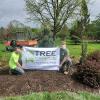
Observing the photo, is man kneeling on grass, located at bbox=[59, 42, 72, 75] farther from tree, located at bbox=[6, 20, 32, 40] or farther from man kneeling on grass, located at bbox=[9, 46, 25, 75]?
tree, located at bbox=[6, 20, 32, 40]

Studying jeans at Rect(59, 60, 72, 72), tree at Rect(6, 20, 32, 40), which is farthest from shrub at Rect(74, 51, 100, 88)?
tree at Rect(6, 20, 32, 40)

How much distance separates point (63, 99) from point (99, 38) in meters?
72.8

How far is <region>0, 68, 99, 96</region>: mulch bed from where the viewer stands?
15.6m

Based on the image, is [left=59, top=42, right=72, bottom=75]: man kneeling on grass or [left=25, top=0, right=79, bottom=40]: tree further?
[left=25, top=0, right=79, bottom=40]: tree

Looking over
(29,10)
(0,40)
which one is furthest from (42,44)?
(0,40)

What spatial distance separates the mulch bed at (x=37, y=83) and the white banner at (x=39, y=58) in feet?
3.27

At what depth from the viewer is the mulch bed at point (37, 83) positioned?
615 inches

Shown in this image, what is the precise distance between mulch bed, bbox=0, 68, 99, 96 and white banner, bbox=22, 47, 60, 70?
1.00 metres

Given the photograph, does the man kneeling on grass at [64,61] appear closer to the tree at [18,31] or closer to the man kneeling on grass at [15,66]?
the man kneeling on grass at [15,66]

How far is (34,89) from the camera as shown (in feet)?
51.7

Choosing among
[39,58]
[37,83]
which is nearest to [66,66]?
[39,58]

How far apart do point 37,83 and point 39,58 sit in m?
2.89

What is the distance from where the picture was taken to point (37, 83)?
16.3 meters

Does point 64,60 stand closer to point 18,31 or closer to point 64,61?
point 64,61
